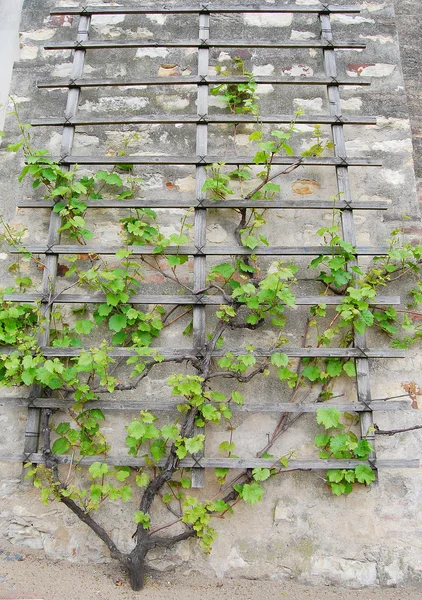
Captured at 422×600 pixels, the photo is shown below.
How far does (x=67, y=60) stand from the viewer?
10.7 feet

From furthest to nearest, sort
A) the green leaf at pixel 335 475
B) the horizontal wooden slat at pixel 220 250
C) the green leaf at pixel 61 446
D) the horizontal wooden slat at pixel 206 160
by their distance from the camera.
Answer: the horizontal wooden slat at pixel 206 160 < the horizontal wooden slat at pixel 220 250 < the green leaf at pixel 61 446 < the green leaf at pixel 335 475

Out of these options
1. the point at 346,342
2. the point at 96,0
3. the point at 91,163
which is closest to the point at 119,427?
the point at 346,342

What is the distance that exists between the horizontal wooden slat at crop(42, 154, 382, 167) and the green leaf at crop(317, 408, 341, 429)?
119 centimetres

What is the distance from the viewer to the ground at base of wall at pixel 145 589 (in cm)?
241

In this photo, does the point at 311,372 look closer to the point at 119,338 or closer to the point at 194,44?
the point at 119,338

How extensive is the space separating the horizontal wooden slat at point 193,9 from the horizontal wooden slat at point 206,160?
0.87 m

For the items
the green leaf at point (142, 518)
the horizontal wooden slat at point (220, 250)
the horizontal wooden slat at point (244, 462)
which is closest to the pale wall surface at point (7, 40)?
the horizontal wooden slat at point (220, 250)

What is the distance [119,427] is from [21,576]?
717 mm

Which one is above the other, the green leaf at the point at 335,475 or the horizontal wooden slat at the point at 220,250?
the horizontal wooden slat at the point at 220,250

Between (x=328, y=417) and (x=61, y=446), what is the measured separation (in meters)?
1.17

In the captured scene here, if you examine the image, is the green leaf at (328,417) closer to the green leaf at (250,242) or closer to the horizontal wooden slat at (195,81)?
the green leaf at (250,242)

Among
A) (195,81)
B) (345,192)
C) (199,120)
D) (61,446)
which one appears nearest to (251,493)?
(61,446)

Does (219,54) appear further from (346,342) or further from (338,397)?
(338,397)

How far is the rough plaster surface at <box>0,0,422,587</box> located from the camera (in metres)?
2.50
